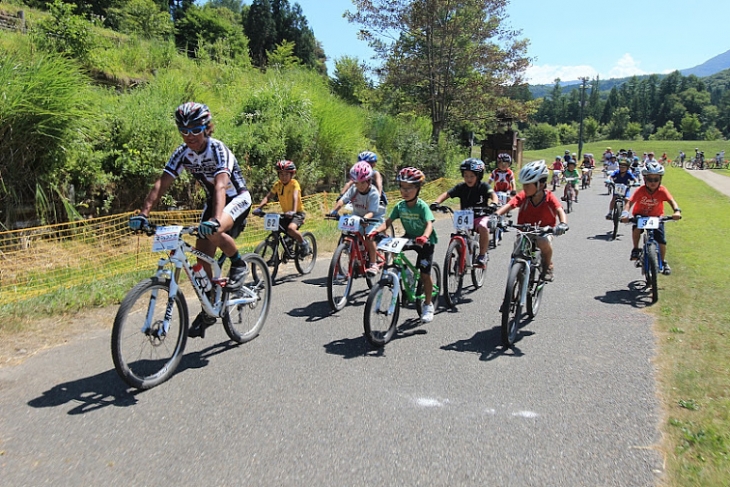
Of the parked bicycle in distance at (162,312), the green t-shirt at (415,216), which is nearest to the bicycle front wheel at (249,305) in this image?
the parked bicycle in distance at (162,312)

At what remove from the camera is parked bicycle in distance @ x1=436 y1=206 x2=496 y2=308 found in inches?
281

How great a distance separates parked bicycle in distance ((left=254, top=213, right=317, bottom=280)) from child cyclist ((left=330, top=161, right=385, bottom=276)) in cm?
108

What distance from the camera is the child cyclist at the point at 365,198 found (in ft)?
23.2

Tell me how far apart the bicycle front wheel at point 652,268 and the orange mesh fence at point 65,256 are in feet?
22.0

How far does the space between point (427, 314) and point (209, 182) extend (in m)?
2.85

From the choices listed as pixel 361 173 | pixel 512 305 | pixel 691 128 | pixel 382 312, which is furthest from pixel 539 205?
pixel 691 128

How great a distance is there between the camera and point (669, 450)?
11.5ft

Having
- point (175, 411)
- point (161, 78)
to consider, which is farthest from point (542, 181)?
point (161, 78)

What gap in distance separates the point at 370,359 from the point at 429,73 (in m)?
22.6

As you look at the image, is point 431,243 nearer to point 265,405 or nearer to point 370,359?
point 370,359

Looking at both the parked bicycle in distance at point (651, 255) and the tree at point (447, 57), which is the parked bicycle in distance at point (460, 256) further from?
the tree at point (447, 57)

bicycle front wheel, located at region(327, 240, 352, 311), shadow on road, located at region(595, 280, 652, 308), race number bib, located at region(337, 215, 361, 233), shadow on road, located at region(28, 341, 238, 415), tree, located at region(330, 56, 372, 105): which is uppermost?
tree, located at region(330, 56, 372, 105)

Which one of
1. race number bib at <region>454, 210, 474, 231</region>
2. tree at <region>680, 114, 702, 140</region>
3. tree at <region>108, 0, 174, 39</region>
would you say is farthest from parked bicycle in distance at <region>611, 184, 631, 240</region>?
tree at <region>680, 114, 702, 140</region>

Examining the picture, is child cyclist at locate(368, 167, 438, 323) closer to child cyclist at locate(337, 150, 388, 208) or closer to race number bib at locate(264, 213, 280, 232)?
child cyclist at locate(337, 150, 388, 208)
